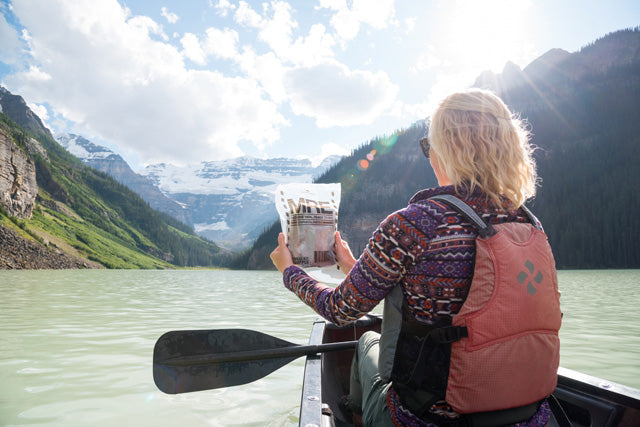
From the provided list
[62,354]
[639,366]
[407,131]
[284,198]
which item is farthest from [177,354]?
[407,131]

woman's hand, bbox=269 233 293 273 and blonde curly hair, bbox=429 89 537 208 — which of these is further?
woman's hand, bbox=269 233 293 273

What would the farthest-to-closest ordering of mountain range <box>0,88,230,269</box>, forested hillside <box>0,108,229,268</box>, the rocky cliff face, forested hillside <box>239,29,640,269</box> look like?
forested hillside <box>239,29,640,269</box> → forested hillside <box>0,108,229,268</box> → the rocky cliff face → mountain range <box>0,88,230,269</box>

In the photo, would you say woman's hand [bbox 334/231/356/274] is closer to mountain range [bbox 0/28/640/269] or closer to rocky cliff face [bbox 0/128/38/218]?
mountain range [bbox 0/28/640/269]

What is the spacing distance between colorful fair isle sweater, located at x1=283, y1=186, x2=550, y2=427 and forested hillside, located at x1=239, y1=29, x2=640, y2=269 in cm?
11144

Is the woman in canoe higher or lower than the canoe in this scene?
higher

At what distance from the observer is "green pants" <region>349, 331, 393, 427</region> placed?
2.38 metres

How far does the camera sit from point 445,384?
1947 millimetres

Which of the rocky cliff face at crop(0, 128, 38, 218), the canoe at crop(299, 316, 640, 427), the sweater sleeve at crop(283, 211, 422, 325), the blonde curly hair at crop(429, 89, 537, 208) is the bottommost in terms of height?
the canoe at crop(299, 316, 640, 427)

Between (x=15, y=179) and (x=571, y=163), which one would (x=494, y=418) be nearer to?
(x=15, y=179)

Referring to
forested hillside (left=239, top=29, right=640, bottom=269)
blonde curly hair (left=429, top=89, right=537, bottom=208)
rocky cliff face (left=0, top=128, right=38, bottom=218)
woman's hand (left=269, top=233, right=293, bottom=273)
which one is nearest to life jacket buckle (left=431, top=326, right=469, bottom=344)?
blonde curly hair (left=429, top=89, right=537, bottom=208)

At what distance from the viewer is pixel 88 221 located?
138875 mm

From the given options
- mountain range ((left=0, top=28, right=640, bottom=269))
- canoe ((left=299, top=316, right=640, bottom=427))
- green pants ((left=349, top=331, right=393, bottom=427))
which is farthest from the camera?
mountain range ((left=0, top=28, right=640, bottom=269))

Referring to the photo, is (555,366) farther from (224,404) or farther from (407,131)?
(407,131)

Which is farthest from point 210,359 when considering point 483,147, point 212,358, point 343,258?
point 483,147
